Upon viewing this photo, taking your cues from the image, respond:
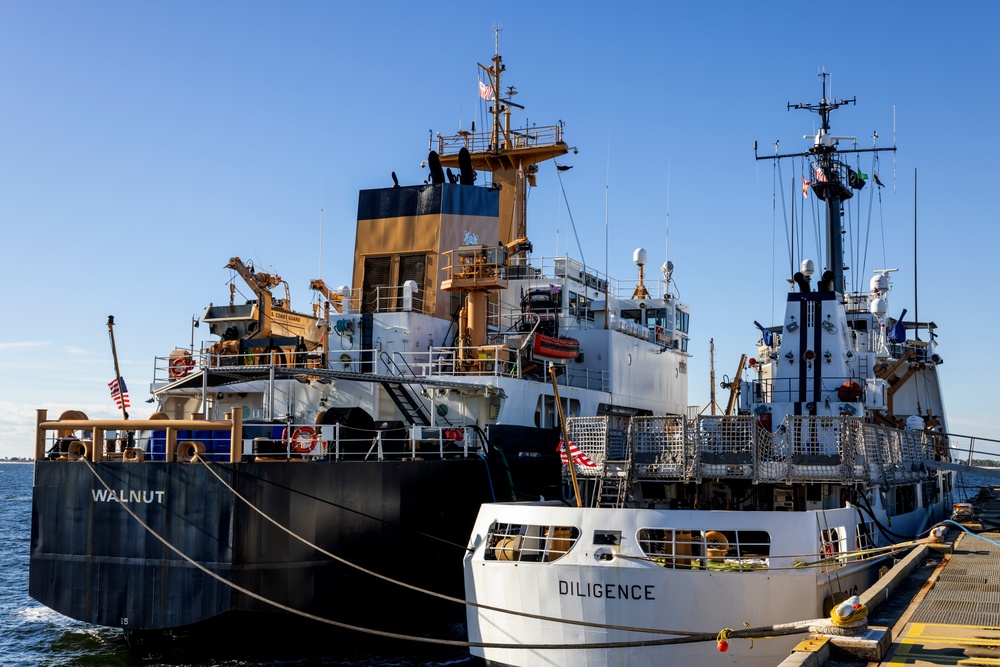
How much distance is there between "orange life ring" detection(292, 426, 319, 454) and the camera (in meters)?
18.3

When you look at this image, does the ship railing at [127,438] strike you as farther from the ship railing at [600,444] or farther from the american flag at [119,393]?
the ship railing at [600,444]

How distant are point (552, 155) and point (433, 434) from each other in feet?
45.7

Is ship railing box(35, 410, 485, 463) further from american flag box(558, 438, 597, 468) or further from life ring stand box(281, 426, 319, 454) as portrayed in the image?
american flag box(558, 438, 597, 468)

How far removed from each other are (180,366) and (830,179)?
64.9ft

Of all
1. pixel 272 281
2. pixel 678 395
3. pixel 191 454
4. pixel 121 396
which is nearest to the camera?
pixel 191 454

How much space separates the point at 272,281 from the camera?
27.1m

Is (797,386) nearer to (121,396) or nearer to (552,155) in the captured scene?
(552,155)

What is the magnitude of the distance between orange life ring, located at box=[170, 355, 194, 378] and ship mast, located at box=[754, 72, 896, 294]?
751 inches

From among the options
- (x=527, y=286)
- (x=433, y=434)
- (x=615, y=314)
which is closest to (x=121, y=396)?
(x=433, y=434)

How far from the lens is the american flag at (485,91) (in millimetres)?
31000

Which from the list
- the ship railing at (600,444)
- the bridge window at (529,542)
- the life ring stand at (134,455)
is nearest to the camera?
the bridge window at (529,542)

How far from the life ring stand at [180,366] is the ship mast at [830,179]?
1906 centimetres

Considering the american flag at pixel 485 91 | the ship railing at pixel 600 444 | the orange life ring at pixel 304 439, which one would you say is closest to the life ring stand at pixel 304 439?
the orange life ring at pixel 304 439

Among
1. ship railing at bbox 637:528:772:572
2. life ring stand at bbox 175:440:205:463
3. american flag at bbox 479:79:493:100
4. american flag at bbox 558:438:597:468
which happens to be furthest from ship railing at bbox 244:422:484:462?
american flag at bbox 479:79:493:100
